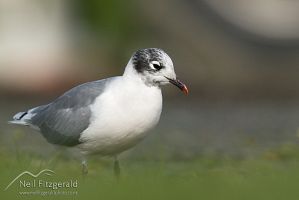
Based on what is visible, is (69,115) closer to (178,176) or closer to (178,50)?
(178,176)

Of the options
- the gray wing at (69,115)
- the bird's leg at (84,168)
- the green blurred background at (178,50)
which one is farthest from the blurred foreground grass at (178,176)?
the green blurred background at (178,50)

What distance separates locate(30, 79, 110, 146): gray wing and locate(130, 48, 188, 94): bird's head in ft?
0.86

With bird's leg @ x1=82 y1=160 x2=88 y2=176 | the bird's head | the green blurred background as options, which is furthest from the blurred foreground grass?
the green blurred background

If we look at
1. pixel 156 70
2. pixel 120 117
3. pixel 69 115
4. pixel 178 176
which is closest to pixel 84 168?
pixel 69 115

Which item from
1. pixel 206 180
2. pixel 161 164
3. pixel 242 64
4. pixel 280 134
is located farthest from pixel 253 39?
pixel 206 180

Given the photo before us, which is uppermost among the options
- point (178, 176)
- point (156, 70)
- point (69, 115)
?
point (156, 70)

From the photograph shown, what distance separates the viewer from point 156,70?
725 centimetres

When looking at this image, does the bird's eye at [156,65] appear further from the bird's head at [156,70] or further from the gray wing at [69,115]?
the gray wing at [69,115]

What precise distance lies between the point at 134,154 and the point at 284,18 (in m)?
4.63

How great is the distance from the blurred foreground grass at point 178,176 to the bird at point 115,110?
0.65 feet

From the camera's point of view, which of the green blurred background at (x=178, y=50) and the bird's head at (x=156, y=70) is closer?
the bird's head at (x=156, y=70)

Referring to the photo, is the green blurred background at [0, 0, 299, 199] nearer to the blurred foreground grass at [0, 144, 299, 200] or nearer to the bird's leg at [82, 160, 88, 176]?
the blurred foreground grass at [0, 144, 299, 200]

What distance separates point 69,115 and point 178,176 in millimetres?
908

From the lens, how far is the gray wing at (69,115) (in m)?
7.17
